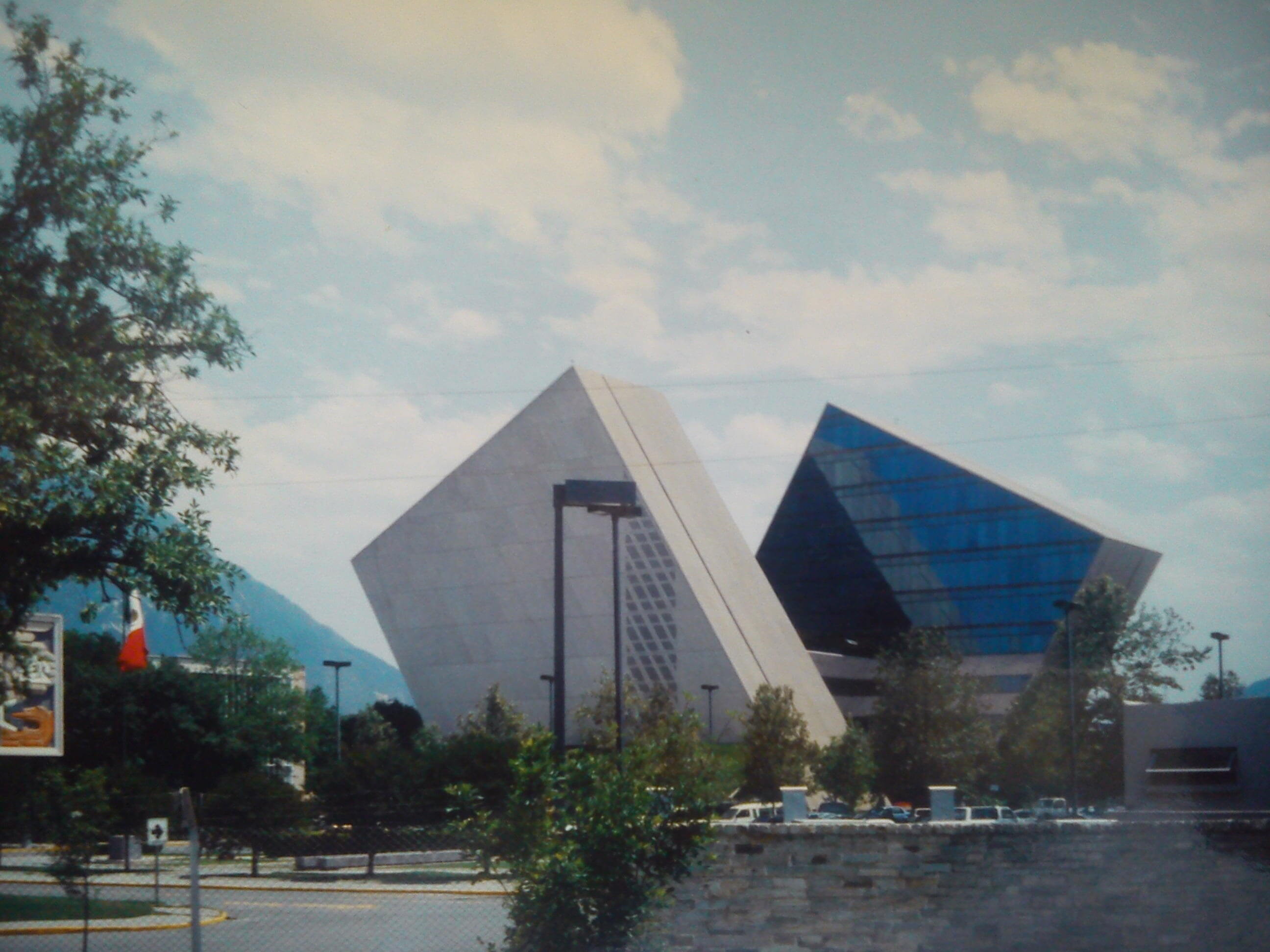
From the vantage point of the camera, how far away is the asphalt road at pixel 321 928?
44.2ft

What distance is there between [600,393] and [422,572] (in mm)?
13803

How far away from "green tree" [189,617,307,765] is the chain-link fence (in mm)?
30900

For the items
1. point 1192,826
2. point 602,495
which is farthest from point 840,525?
point 1192,826

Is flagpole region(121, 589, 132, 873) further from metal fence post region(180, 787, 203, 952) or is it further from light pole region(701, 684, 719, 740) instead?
light pole region(701, 684, 719, 740)

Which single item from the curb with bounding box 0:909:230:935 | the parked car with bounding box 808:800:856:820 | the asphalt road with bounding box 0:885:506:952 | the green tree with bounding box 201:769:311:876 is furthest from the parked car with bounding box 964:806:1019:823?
the green tree with bounding box 201:769:311:876

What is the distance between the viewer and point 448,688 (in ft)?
211

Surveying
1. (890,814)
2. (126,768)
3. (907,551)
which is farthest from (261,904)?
(907,551)

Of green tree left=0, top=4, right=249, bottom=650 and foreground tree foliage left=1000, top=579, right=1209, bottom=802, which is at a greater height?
green tree left=0, top=4, right=249, bottom=650

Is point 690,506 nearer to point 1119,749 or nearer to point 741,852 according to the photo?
point 1119,749

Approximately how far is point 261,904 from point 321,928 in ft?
12.4

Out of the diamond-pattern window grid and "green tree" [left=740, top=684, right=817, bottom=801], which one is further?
the diamond-pattern window grid

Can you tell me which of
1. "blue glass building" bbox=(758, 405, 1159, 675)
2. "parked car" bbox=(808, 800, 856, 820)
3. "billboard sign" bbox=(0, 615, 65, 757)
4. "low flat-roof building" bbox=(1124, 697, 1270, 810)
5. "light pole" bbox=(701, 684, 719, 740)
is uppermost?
"blue glass building" bbox=(758, 405, 1159, 675)

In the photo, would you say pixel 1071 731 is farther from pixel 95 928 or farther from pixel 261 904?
pixel 95 928

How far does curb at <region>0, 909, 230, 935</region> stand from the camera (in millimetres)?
15008
